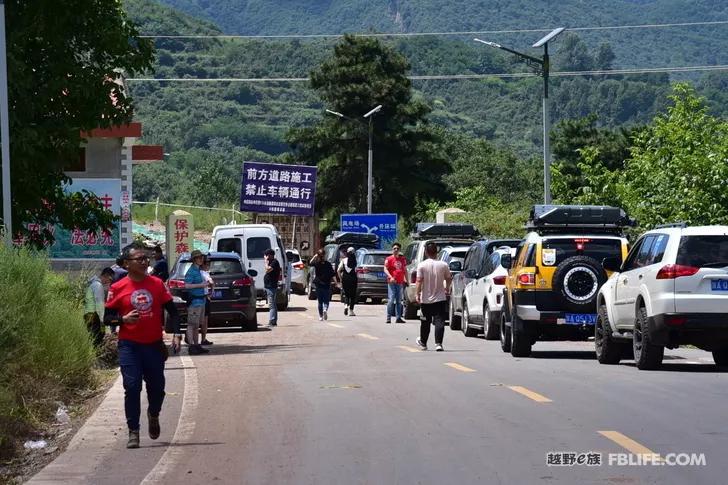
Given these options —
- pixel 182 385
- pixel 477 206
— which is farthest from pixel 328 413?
pixel 477 206

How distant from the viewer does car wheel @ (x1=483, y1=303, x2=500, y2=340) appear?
2692 centimetres

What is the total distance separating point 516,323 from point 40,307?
7552 mm

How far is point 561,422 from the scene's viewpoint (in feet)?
42.2

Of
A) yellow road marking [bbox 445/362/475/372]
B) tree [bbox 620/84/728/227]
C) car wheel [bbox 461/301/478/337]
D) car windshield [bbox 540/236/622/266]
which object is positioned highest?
tree [bbox 620/84/728/227]

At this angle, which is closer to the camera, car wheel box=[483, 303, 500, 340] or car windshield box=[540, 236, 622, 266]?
car windshield box=[540, 236, 622, 266]

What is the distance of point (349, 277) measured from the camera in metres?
37.7

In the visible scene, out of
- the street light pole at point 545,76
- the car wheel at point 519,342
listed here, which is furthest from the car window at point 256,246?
the car wheel at point 519,342

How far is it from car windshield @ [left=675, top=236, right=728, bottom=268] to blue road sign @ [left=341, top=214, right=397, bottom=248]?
49.2m

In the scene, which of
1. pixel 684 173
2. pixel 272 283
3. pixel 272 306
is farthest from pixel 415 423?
pixel 684 173

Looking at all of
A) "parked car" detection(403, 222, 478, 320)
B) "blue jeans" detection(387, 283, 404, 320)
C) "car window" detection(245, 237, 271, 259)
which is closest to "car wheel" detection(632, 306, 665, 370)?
"parked car" detection(403, 222, 478, 320)

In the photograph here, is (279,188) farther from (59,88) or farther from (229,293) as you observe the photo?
(59,88)

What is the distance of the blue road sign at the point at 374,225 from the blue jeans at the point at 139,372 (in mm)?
54259

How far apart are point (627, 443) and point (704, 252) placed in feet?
22.6

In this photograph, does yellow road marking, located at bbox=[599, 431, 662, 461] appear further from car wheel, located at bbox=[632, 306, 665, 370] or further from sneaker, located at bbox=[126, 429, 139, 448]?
car wheel, located at bbox=[632, 306, 665, 370]
